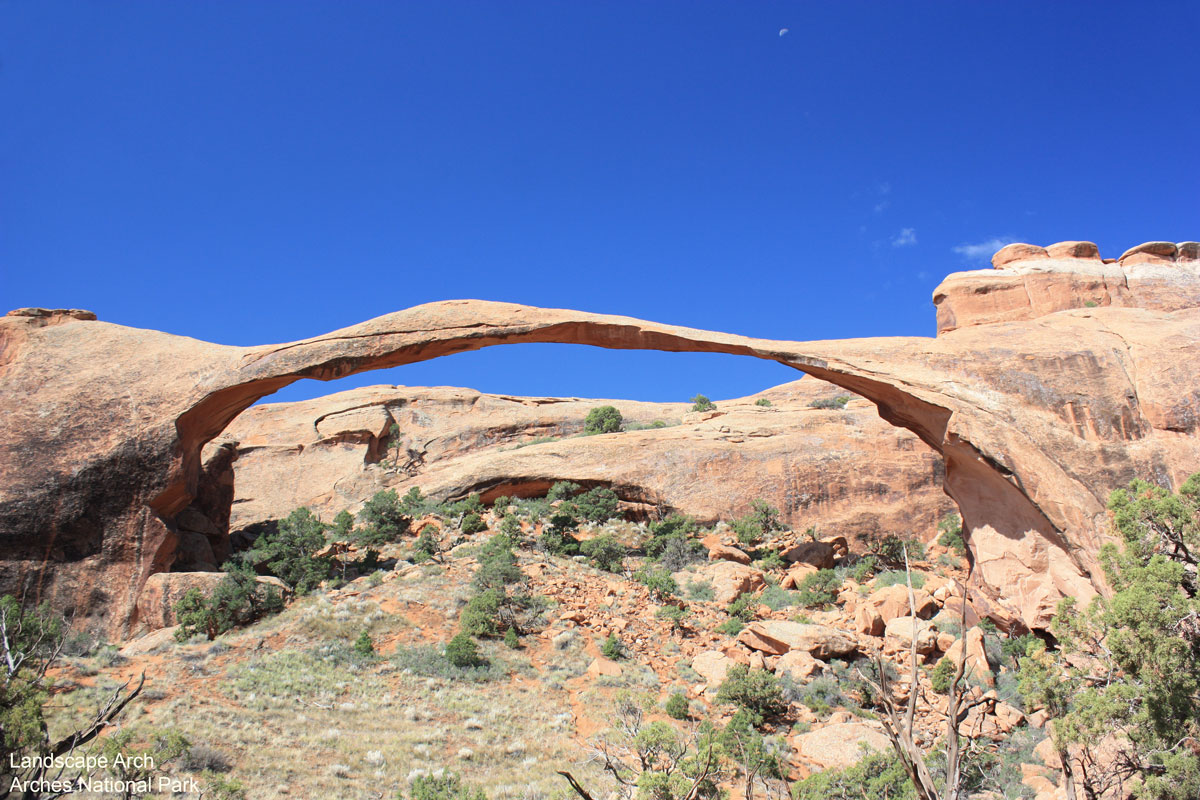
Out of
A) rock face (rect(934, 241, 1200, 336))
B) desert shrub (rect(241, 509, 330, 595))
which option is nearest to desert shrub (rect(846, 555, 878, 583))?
rock face (rect(934, 241, 1200, 336))

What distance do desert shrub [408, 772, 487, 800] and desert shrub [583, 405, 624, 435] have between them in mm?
21938

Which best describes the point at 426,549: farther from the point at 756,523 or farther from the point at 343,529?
the point at 756,523

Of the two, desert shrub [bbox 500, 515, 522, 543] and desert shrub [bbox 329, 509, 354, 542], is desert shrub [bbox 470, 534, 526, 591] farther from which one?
desert shrub [bbox 329, 509, 354, 542]

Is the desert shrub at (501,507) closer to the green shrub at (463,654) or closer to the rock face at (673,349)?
the rock face at (673,349)

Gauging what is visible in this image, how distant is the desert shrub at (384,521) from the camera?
59.2ft

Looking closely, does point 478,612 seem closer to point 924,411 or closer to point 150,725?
point 150,725

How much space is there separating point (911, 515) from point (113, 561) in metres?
18.3

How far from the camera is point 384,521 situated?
61.6 feet

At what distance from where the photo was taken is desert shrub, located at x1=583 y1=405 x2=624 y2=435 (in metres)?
29.4

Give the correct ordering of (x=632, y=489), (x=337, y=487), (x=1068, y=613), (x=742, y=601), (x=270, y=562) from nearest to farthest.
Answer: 1. (x=1068, y=613)
2. (x=742, y=601)
3. (x=270, y=562)
4. (x=632, y=489)
5. (x=337, y=487)

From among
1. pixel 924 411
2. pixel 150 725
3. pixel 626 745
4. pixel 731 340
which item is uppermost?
pixel 731 340

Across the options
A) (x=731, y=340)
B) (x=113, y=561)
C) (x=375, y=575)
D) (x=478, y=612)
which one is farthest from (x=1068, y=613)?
(x=113, y=561)

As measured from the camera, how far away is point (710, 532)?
19.7 m

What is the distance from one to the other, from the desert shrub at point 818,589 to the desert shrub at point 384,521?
33.8ft
